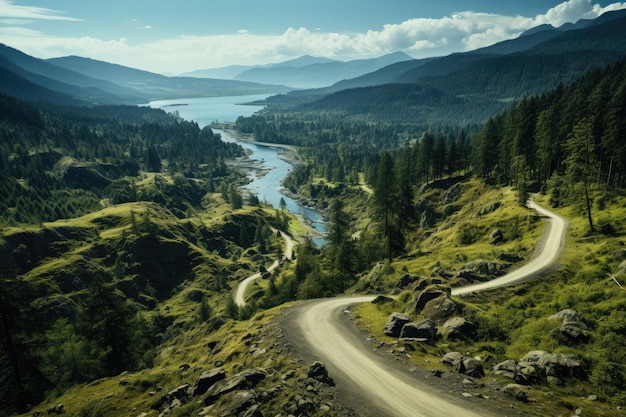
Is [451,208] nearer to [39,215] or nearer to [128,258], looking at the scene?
[128,258]

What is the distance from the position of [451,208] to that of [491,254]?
2364 inches

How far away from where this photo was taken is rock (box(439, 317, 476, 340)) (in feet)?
102

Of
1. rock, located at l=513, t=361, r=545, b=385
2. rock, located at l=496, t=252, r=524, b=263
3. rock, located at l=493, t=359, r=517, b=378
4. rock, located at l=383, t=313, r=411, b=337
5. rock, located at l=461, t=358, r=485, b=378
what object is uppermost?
rock, located at l=513, t=361, r=545, b=385

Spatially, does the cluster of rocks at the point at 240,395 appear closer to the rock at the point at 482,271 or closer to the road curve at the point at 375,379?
the road curve at the point at 375,379

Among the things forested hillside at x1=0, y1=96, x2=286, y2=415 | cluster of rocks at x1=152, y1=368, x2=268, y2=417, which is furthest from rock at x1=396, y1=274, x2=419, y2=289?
forested hillside at x1=0, y1=96, x2=286, y2=415

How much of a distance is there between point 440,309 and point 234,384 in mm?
20453

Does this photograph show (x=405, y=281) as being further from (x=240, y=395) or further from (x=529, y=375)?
(x=240, y=395)

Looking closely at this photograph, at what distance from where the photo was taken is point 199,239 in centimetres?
17262

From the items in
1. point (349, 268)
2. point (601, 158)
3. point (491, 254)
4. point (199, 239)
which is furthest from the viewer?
point (199, 239)

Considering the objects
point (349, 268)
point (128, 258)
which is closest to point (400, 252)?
point (349, 268)

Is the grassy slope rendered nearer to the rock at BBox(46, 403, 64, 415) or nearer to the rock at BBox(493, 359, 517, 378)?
the rock at BBox(493, 359, 517, 378)

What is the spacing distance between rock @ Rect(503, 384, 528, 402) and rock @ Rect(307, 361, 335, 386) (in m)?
11.4

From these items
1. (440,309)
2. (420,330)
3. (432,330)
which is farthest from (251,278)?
(432,330)

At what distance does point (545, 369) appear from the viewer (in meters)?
24.0
